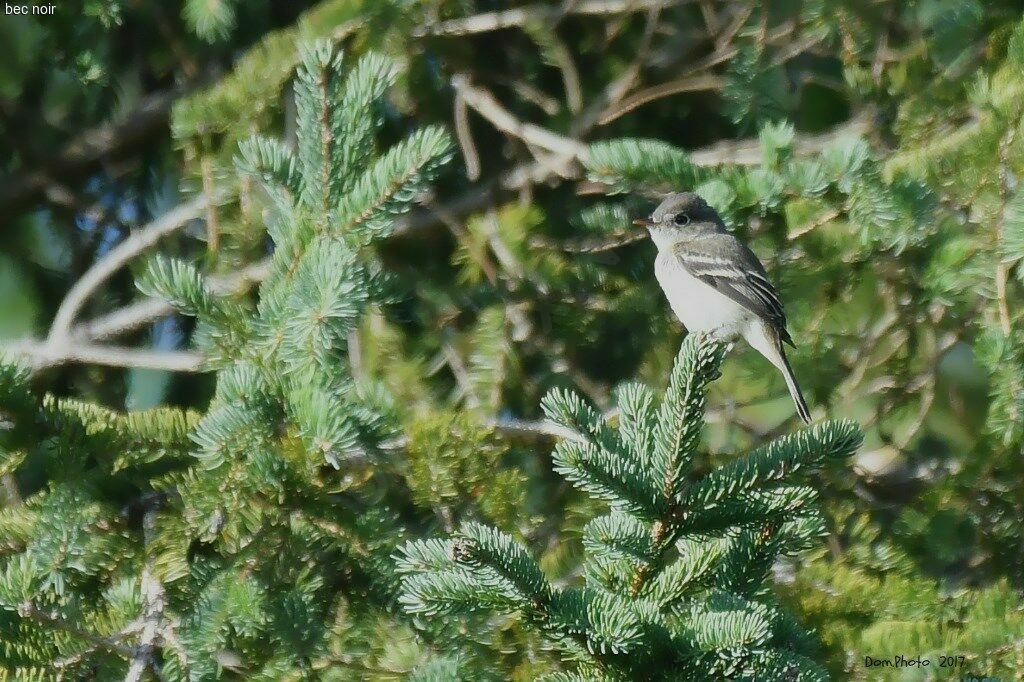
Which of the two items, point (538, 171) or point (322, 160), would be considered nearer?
point (322, 160)

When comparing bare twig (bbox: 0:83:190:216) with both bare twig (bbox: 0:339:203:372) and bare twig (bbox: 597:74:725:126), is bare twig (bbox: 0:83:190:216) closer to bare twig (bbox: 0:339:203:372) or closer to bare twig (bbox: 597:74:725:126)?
bare twig (bbox: 0:339:203:372)

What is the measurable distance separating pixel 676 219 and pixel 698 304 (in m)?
0.41

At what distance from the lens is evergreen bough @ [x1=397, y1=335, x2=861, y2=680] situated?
66.1 inches

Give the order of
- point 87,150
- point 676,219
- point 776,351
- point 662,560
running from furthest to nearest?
point 87,150 → point 676,219 → point 776,351 → point 662,560

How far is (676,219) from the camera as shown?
391 centimetres

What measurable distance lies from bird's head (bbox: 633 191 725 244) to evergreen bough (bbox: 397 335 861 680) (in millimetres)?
1985

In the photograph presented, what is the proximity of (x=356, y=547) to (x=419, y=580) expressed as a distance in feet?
2.09

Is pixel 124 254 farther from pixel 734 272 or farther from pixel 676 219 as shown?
pixel 734 272

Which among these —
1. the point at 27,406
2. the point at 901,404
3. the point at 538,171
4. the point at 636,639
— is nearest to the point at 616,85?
the point at 538,171

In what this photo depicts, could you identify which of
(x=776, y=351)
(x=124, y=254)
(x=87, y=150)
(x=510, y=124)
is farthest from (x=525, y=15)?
(x=87, y=150)

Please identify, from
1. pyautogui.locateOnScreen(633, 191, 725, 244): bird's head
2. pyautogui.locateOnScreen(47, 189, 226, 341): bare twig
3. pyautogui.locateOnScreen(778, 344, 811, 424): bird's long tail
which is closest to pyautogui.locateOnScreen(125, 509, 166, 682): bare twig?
pyautogui.locateOnScreen(47, 189, 226, 341): bare twig

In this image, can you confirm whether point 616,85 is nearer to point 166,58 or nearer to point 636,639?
point 166,58

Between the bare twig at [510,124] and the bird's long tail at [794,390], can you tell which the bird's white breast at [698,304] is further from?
the bare twig at [510,124]

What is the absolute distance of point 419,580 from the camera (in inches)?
68.2
